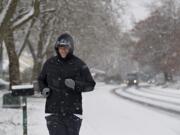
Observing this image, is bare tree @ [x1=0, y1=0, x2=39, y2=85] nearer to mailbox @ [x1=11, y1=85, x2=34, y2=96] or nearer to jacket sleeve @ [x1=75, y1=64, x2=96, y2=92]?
mailbox @ [x1=11, y1=85, x2=34, y2=96]

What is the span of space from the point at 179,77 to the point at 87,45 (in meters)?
51.4

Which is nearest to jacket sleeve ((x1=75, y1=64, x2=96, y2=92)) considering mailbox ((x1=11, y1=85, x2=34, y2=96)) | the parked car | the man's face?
the man's face

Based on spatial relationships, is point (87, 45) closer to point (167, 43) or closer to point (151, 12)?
point (167, 43)

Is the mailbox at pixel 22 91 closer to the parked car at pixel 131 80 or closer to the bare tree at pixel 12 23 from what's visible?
the bare tree at pixel 12 23

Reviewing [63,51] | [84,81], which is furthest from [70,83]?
[63,51]

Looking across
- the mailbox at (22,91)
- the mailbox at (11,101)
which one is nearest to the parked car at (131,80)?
the mailbox at (11,101)

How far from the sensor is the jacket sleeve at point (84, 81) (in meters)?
7.91

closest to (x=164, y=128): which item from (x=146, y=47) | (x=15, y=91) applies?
(x=15, y=91)

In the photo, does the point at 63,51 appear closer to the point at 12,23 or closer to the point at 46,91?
the point at 46,91

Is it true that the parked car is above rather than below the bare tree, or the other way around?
below

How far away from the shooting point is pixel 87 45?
4947 cm

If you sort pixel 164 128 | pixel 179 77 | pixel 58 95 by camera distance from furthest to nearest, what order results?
pixel 179 77, pixel 164 128, pixel 58 95

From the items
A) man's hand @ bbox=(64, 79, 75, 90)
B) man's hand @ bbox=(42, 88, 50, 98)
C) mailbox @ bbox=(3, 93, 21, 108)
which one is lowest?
mailbox @ bbox=(3, 93, 21, 108)

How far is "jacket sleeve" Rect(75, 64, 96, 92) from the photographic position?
7.91 m
